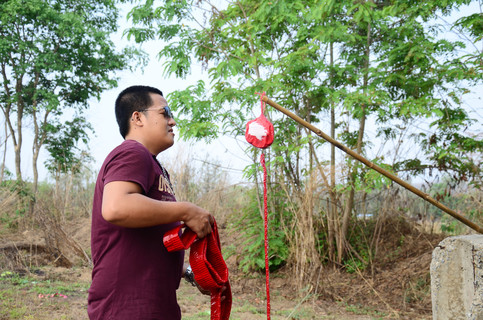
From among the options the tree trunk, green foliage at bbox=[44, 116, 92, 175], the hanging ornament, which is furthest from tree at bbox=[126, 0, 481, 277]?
green foliage at bbox=[44, 116, 92, 175]

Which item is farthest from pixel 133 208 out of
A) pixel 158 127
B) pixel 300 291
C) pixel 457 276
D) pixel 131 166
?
pixel 300 291

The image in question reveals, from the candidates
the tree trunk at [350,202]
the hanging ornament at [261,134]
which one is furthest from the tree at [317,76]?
the hanging ornament at [261,134]

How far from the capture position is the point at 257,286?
679cm

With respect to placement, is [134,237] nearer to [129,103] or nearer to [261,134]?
[129,103]

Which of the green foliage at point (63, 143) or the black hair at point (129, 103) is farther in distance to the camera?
the green foliage at point (63, 143)

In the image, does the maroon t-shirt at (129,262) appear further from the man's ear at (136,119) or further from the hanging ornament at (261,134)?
the hanging ornament at (261,134)

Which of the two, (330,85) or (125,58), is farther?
(125,58)

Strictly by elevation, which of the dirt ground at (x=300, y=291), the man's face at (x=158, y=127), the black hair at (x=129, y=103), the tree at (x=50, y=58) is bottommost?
the dirt ground at (x=300, y=291)

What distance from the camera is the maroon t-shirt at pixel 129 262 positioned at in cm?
152

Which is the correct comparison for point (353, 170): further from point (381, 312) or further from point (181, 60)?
point (181, 60)

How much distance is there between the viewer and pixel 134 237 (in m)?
1.57

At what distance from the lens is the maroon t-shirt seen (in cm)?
152

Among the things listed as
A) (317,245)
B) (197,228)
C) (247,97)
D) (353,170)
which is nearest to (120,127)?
(197,228)

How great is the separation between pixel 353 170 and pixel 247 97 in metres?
1.86
